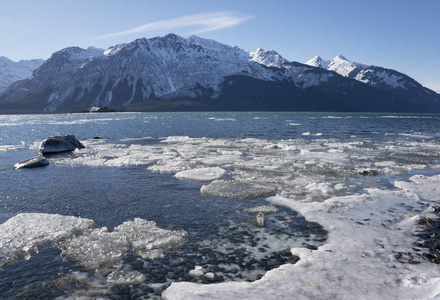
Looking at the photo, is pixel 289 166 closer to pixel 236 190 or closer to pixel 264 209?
pixel 236 190

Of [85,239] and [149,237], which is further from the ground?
[149,237]

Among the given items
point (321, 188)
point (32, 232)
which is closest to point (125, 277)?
point (32, 232)

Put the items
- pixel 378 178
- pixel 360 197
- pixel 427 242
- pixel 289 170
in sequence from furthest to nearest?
pixel 289 170
pixel 378 178
pixel 360 197
pixel 427 242

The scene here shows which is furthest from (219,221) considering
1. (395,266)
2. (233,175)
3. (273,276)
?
(233,175)

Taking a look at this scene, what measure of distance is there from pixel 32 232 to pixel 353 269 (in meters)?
9.79

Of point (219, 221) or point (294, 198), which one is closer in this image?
point (219, 221)

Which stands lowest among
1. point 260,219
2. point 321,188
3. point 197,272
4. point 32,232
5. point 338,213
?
point 32,232

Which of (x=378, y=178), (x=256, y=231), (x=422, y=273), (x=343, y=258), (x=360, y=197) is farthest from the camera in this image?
(x=378, y=178)

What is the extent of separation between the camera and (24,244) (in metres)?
8.43

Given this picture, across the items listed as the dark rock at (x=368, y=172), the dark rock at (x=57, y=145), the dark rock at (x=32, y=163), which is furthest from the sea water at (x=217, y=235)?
the dark rock at (x=57, y=145)

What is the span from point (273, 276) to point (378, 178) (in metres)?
12.7

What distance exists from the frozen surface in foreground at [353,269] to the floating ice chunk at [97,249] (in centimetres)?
227

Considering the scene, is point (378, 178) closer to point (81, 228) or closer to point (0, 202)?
point (81, 228)

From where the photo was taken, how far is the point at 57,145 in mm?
28875
